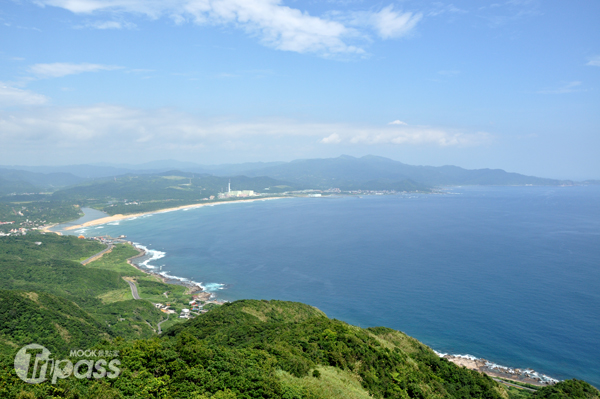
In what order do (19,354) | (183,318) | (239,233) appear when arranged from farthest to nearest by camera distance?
(239,233) < (183,318) < (19,354)

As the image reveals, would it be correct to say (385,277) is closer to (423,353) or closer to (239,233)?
(423,353)

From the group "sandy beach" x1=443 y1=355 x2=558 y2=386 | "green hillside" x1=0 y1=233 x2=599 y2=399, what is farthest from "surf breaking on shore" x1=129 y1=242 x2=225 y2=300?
"sandy beach" x1=443 y1=355 x2=558 y2=386

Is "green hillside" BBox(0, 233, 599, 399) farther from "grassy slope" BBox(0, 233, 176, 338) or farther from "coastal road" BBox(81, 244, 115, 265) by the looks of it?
"coastal road" BBox(81, 244, 115, 265)

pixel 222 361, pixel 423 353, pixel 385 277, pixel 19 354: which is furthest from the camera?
pixel 385 277

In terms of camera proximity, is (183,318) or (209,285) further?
(209,285)

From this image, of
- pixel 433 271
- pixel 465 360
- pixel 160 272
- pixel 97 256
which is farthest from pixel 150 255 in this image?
pixel 465 360

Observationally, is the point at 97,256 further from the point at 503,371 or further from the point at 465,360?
the point at 503,371

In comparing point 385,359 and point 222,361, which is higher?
point 222,361

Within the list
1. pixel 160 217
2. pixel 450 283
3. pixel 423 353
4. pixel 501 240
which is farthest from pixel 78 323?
pixel 160 217
